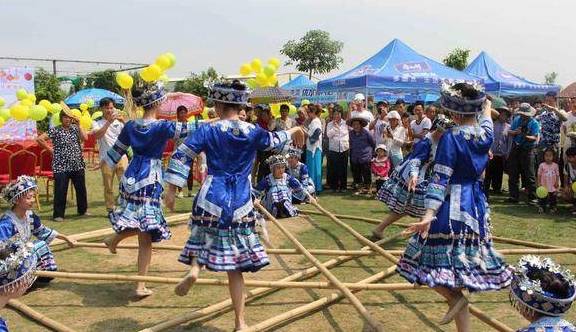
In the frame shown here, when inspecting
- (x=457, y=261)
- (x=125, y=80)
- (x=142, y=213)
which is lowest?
(x=457, y=261)

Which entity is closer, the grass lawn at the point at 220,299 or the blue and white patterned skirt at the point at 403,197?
the grass lawn at the point at 220,299

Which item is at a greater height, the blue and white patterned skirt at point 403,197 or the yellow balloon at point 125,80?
the yellow balloon at point 125,80

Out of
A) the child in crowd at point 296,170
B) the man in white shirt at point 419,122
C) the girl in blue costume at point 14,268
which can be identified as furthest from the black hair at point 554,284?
the man in white shirt at point 419,122

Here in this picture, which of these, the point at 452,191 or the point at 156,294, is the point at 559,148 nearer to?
the point at 452,191

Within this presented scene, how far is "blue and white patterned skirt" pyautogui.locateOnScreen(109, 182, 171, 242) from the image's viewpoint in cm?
516

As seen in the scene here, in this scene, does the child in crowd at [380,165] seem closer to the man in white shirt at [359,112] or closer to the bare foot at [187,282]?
the man in white shirt at [359,112]

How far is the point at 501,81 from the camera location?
1802cm

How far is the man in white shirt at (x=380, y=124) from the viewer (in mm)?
12102

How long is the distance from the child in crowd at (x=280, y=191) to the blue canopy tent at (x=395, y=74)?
5986 millimetres

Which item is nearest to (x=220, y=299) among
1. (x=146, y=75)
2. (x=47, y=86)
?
(x=146, y=75)

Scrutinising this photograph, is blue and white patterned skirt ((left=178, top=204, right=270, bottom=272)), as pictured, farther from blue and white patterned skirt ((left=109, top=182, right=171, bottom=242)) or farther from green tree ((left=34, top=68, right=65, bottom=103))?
green tree ((left=34, top=68, right=65, bottom=103))

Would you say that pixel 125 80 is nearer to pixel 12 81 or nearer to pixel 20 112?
pixel 20 112

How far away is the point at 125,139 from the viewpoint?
5438 mm

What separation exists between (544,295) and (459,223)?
128 cm
